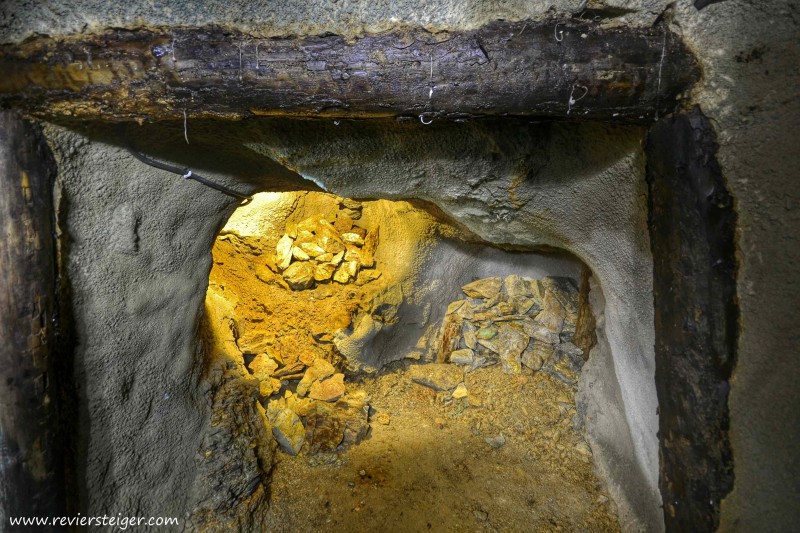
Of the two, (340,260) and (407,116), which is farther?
(340,260)

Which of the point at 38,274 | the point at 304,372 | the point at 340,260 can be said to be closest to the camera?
the point at 38,274

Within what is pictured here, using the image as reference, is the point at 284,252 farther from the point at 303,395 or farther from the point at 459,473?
the point at 459,473

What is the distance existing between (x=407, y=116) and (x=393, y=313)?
231 centimetres

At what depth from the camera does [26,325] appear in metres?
1.19

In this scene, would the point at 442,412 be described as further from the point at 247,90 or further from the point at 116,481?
the point at 247,90

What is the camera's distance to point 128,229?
148 centimetres

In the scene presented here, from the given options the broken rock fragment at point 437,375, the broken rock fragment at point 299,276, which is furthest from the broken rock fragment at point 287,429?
the broken rock fragment at point 299,276

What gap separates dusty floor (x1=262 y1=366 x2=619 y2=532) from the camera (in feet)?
6.89

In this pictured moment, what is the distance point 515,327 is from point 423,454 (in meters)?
1.25

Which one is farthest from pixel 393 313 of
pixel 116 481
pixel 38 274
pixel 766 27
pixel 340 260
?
pixel 766 27

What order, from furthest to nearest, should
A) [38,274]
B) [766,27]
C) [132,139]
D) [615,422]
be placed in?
[615,422], [132,139], [38,274], [766,27]

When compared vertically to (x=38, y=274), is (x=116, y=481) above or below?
below

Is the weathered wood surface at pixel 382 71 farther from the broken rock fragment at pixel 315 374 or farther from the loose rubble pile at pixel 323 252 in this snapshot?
the loose rubble pile at pixel 323 252

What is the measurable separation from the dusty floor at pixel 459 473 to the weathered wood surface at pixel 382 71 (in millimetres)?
1956
